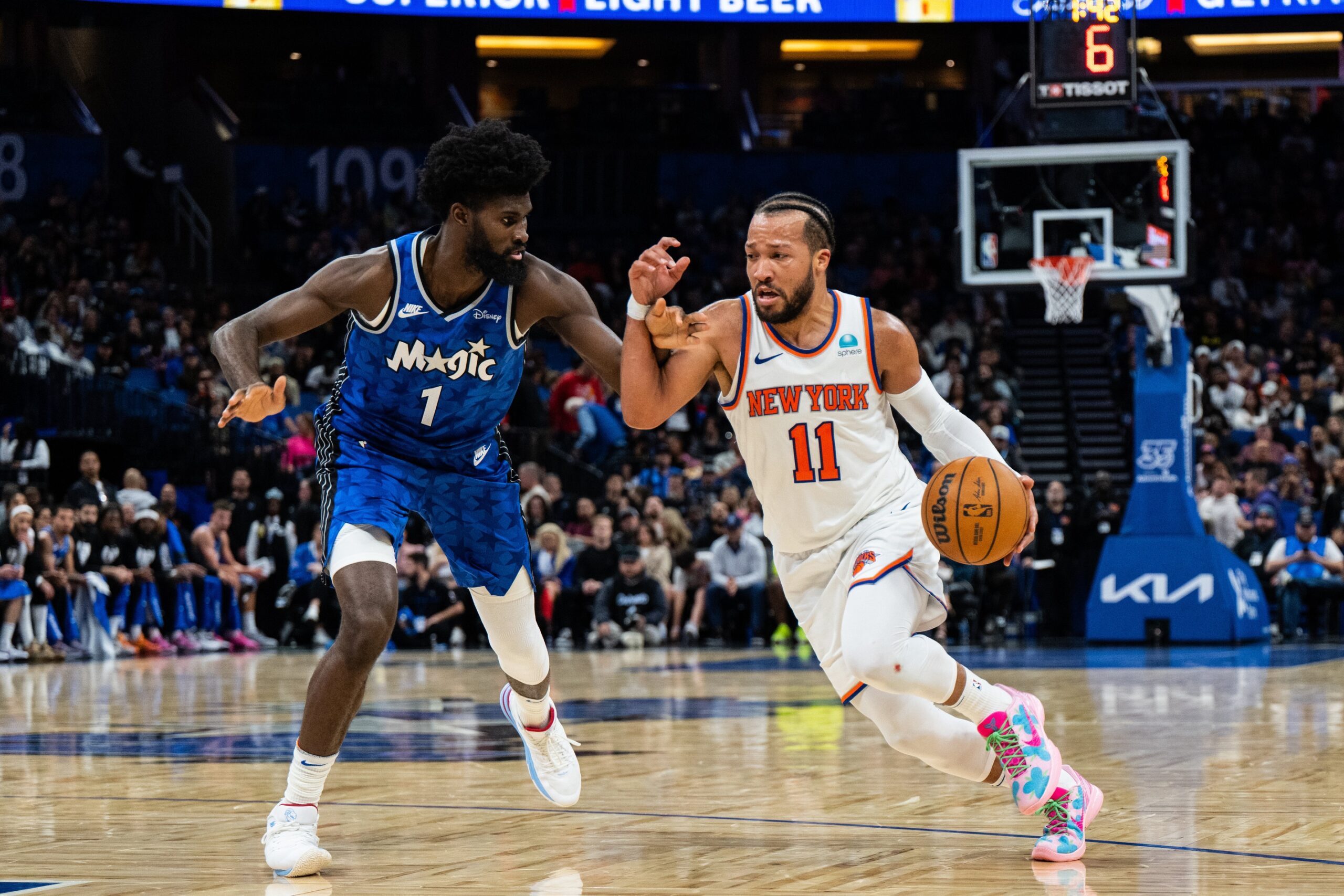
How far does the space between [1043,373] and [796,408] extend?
1990 centimetres

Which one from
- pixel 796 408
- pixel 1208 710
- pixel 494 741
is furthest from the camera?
pixel 1208 710

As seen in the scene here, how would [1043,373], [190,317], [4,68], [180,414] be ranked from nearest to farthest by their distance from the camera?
1. [180,414]
2. [190,317]
3. [1043,373]
4. [4,68]

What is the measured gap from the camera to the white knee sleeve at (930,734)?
5176mm

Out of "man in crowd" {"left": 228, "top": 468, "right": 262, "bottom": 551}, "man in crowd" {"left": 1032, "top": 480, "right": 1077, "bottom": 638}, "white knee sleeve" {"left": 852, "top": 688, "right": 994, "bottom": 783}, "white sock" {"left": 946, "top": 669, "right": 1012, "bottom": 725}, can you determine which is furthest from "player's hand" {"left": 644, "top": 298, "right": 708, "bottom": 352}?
"man in crowd" {"left": 1032, "top": 480, "right": 1077, "bottom": 638}

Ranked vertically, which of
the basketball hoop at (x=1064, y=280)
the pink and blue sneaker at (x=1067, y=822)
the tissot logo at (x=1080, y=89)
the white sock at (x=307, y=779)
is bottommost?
the pink and blue sneaker at (x=1067, y=822)

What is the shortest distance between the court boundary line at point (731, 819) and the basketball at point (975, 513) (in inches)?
34.3

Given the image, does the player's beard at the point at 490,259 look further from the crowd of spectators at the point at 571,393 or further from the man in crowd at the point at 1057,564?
the man in crowd at the point at 1057,564

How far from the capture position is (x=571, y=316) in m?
5.62

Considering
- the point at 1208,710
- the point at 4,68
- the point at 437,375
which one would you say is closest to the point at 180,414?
the point at 4,68

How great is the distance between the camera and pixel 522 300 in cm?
559

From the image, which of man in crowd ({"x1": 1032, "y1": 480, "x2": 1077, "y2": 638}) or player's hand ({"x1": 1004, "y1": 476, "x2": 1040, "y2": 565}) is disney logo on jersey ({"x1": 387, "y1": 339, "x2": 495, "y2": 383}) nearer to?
player's hand ({"x1": 1004, "y1": 476, "x2": 1040, "y2": 565})

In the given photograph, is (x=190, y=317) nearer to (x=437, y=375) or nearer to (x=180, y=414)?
(x=180, y=414)

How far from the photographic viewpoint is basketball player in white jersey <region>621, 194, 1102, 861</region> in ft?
16.8

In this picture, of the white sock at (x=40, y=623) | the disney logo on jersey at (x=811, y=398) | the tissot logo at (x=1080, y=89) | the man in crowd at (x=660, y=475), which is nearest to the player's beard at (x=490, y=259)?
the disney logo on jersey at (x=811, y=398)
